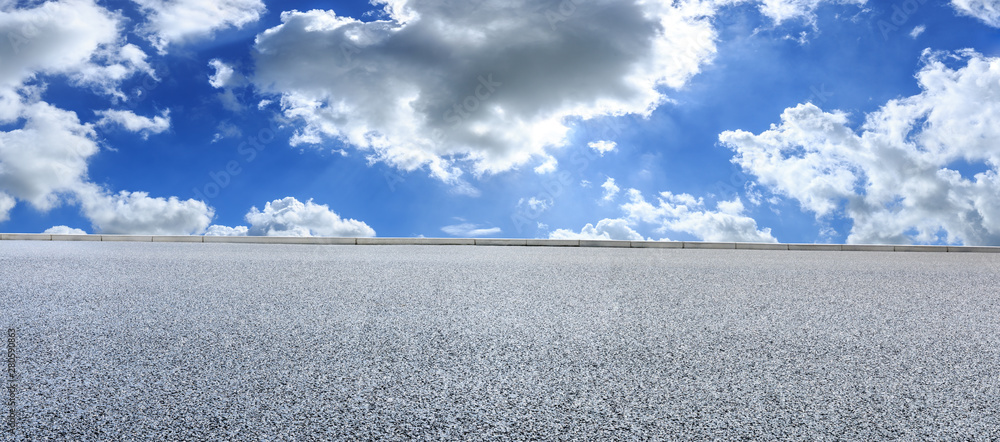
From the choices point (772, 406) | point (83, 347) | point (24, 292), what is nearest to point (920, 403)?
point (772, 406)

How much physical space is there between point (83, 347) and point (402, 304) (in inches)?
84.3

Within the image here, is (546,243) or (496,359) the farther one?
(546,243)

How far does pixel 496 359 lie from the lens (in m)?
3.17

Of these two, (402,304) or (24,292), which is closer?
(402,304)

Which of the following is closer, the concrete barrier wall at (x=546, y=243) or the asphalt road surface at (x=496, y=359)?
the asphalt road surface at (x=496, y=359)

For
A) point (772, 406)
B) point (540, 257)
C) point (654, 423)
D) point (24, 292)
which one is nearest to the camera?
point (654, 423)

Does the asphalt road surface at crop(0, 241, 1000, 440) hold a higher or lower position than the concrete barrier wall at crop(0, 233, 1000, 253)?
lower

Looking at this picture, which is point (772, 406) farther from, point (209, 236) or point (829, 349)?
point (209, 236)

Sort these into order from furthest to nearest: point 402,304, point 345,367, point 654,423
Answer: point 402,304 < point 345,367 < point 654,423

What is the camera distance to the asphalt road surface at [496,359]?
7.72ft

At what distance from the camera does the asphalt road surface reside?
2.35 meters

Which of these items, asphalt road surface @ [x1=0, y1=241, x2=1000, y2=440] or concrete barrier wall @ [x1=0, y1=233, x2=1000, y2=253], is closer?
asphalt road surface @ [x1=0, y1=241, x2=1000, y2=440]

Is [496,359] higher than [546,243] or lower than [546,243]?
lower

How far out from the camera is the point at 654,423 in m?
2.31
